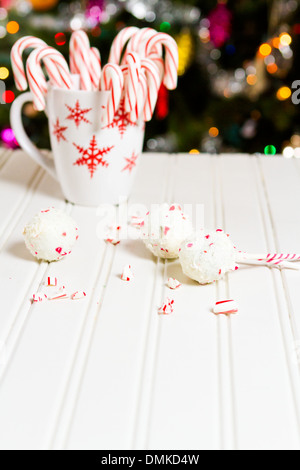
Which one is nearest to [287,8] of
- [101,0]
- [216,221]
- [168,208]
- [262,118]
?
[262,118]

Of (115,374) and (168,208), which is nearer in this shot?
(115,374)

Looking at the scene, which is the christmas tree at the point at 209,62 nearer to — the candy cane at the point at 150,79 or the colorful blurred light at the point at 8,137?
the colorful blurred light at the point at 8,137

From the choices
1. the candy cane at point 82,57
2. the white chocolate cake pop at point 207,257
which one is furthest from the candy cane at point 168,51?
the white chocolate cake pop at point 207,257

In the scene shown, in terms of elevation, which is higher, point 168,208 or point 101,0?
point 101,0

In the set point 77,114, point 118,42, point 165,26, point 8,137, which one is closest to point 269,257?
point 77,114

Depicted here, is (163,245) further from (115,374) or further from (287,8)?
(287,8)

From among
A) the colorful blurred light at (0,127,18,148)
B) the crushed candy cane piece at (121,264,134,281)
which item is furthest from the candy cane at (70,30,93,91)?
the colorful blurred light at (0,127,18,148)
